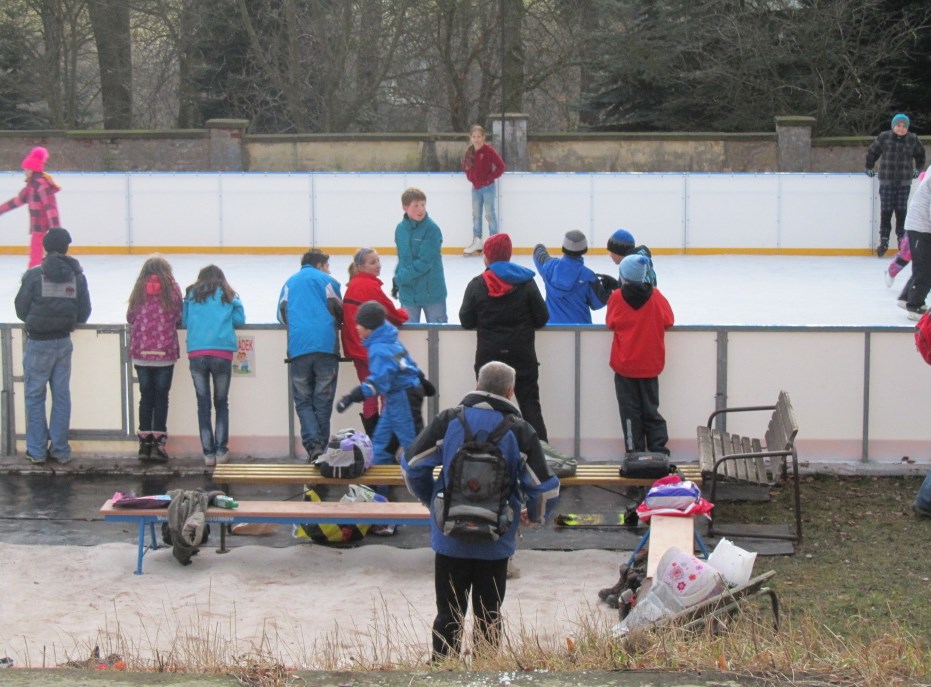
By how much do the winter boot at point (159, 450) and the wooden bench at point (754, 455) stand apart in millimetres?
3868

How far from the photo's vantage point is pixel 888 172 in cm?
1969

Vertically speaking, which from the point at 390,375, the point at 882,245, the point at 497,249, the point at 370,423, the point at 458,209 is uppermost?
the point at 458,209

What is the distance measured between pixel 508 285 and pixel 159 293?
2.55 metres

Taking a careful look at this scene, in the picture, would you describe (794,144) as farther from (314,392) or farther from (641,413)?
(314,392)

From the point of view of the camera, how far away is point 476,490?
18.8 ft

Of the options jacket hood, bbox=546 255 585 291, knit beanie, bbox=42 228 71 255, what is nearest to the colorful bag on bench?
jacket hood, bbox=546 255 585 291

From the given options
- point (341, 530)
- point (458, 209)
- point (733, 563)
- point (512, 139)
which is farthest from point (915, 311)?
point (512, 139)

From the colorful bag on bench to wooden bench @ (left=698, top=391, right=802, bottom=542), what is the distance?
203cm

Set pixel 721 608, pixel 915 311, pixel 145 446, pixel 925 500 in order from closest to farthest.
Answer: pixel 721 608 → pixel 925 500 → pixel 145 446 → pixel 915 311

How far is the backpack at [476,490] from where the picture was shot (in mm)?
5715

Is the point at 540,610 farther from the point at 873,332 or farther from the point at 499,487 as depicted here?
the point at 873,332

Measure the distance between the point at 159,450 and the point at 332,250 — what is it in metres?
11.7

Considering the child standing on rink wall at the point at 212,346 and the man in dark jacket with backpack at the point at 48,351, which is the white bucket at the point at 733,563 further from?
the man in dark jacket with backpack at the point at 48,351

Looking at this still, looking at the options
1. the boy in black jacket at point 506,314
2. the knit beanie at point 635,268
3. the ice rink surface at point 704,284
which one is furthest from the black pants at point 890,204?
the boy in black jacket at point 506,314
